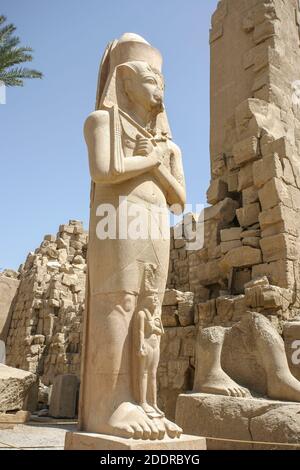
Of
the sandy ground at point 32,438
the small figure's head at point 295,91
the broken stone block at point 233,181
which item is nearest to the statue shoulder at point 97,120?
the sandy ground at point 32,438

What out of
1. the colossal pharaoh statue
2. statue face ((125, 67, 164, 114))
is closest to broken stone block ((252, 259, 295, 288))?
the colossal pharaoh statue

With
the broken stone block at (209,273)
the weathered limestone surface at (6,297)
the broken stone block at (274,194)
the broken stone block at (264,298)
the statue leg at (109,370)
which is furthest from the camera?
the weathered limestone surface at (6,297)

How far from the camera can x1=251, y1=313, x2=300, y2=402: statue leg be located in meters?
3.59

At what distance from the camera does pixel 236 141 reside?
7.41 metres

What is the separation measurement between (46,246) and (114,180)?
14866mm

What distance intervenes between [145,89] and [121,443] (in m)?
2.30

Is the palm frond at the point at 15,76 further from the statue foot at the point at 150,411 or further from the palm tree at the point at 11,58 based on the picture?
the statue foot at the point at 150,411

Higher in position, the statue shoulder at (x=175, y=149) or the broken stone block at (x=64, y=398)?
the statue shoulder at (x=175, y=149)

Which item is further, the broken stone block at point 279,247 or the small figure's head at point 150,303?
the broken stone block at point 279,247

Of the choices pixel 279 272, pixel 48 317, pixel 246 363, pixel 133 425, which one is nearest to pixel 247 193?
pixel 279 272

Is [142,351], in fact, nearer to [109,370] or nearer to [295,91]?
[109,370]

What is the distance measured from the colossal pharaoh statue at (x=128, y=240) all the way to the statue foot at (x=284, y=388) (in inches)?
51.5

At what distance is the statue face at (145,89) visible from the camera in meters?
3.29

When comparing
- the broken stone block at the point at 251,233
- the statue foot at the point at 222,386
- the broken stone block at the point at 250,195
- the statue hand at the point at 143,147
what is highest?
the broken stone block at the point at 250,195
